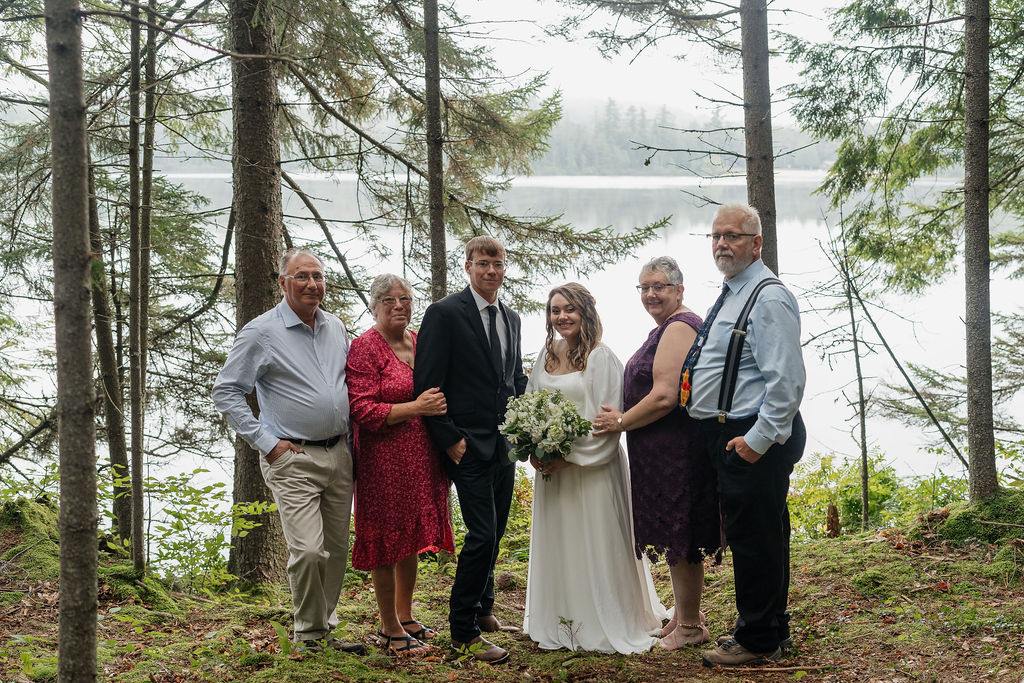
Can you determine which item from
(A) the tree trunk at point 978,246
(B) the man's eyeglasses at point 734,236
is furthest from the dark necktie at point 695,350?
(A) the tree trunk at point 978,246

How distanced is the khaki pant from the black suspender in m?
2.20

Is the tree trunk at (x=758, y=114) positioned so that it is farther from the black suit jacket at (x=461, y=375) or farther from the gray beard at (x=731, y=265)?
the black suit jacket at (x=461, y=375)

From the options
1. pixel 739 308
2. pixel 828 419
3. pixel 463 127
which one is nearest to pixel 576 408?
pixel 739 308

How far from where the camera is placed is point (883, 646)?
4.50 meters

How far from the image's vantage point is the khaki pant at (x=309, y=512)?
4.25 meters

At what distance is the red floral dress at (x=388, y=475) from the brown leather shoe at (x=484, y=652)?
0.62m

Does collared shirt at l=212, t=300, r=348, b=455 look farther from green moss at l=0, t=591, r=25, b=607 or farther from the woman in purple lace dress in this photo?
green moss at l=0, t=591, r=25, b=607

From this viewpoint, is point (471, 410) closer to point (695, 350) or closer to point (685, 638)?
point (695, 350)

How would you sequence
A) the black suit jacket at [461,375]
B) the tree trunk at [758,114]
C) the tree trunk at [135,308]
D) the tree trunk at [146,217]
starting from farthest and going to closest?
the tree trunk at [758,114], the tree trunk at [146,217], the tree trunk at [135,308], the black suit jacket at [461,375]

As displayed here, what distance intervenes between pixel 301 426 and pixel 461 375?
3.18 ft

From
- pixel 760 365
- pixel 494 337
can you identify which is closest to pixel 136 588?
pixel 494 337

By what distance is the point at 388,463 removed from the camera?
14.7 ft

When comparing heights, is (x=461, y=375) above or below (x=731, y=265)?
below

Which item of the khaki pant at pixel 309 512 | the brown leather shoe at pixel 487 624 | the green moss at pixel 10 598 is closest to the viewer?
the khaki pant at pixel 309 512
